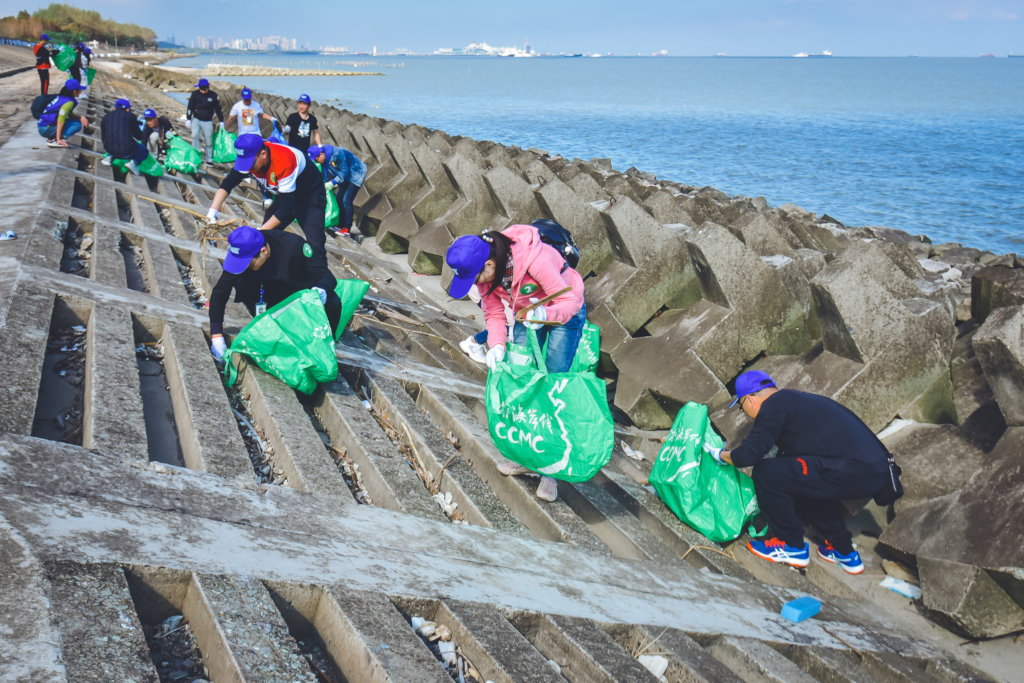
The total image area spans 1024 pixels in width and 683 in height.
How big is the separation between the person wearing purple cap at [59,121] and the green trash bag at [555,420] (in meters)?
10.6

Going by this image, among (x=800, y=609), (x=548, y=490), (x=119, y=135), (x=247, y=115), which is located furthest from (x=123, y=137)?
(x=800, y=609)

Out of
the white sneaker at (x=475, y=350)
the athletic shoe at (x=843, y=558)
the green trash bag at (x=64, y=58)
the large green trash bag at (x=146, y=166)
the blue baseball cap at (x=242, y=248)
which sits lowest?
the athletic shoe at (x=843, y=558)

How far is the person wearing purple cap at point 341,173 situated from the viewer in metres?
12.0

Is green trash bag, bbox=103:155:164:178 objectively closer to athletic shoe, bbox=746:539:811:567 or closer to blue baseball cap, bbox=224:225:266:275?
blue baseball cap, bbox=224:225:266:275

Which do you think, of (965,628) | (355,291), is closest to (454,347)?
(355,291)

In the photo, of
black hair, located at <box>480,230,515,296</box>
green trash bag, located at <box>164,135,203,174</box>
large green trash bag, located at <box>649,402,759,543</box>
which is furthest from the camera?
green trash bag, located at <box>164,135,203,174</box>

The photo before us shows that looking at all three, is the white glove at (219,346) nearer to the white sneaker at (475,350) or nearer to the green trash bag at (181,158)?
the white sneaker at (475,350)

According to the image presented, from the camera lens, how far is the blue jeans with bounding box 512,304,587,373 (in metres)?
4.99

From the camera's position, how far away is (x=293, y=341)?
5160mm

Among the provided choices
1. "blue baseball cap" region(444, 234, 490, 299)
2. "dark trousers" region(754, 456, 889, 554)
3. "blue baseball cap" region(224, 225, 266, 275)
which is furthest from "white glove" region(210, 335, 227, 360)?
"dark trousers" region(754, 456, 889, 554)

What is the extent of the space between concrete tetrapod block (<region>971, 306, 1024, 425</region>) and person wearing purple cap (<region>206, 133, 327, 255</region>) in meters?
4.86

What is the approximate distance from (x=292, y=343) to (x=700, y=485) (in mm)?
2830

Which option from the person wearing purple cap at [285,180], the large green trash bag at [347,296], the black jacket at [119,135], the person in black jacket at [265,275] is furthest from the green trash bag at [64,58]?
the large green trash bag at [347,296]

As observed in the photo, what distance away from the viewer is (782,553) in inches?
197
